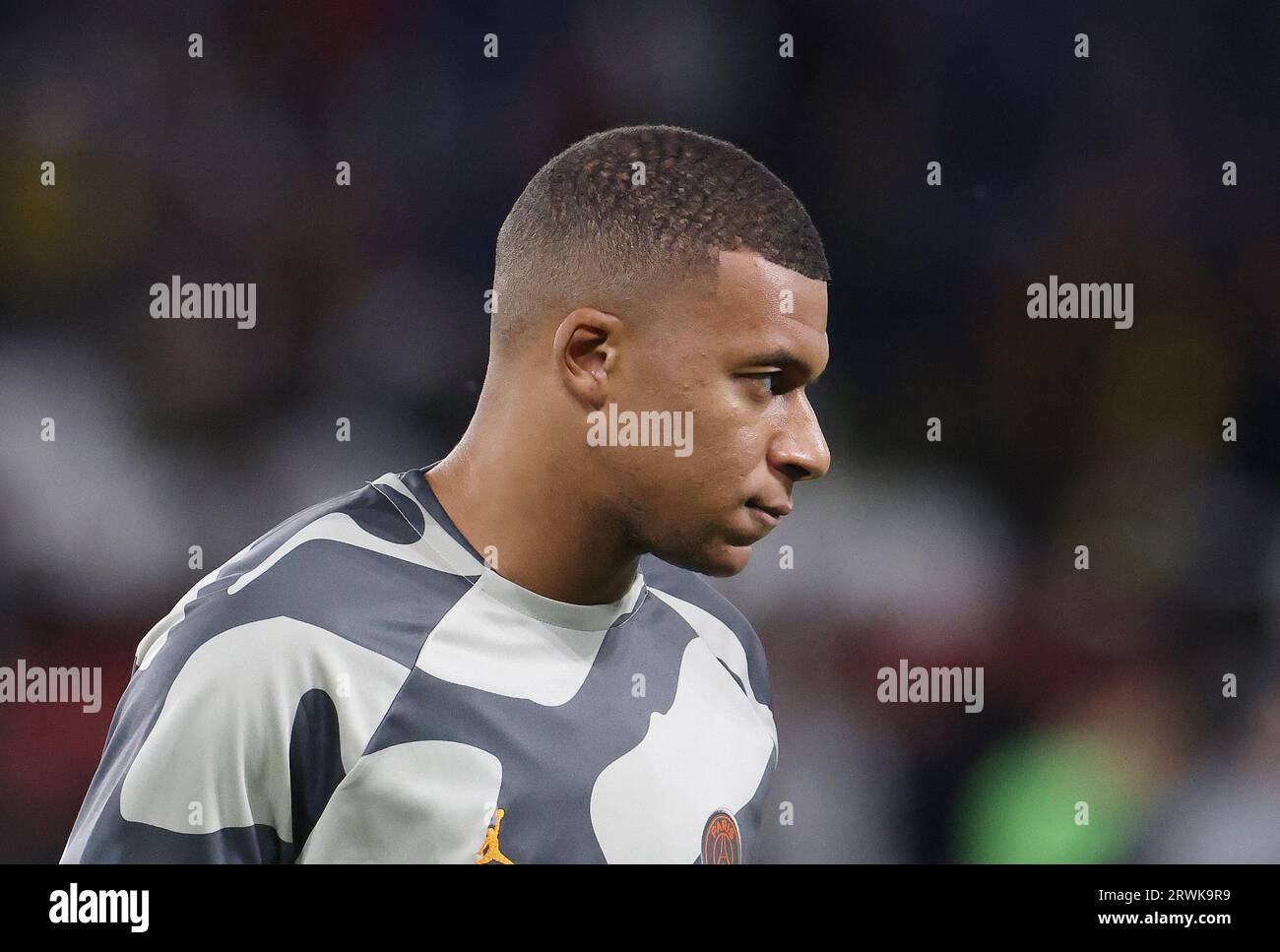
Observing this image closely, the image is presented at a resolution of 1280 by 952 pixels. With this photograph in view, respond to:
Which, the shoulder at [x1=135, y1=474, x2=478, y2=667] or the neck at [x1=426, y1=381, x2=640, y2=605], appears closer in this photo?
the shoulder at [x1=135, y1=474, x2=478, y2=667]

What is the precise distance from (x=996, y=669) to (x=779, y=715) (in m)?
0.50

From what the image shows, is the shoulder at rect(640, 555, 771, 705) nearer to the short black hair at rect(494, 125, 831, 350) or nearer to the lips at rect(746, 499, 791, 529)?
the lips at rect(746, 499, 791, 529)

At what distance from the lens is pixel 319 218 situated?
215cm

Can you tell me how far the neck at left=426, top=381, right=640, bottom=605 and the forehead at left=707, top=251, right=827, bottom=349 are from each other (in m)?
0.20

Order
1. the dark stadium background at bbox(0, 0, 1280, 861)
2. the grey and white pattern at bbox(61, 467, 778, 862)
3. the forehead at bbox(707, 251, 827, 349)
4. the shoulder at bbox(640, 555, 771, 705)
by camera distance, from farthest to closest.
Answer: the dark stadium background at bbox(0, 0, 1280, 861) → the shoulder at bbox(640, 555, 771, 705) → the forehead at bbox(707, 251, 827, 349) → the grey and white pattern at bbox(61, 467, 778, 862)

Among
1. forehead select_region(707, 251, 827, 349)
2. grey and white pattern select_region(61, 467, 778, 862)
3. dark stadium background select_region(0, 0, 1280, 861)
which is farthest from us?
dark stadium background select_region(0, 0, 1280, 861)

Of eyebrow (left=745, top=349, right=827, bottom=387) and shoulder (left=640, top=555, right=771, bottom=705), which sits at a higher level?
eyebrow (left=745, top=349, right=827, bottom=387)

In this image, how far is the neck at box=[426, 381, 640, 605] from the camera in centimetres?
112

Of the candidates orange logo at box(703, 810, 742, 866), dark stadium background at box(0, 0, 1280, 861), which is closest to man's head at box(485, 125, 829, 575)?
orange logo at box(703, 810, 742, 866)

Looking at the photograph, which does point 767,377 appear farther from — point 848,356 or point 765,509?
point 848,356

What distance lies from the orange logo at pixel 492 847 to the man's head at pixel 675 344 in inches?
11.8

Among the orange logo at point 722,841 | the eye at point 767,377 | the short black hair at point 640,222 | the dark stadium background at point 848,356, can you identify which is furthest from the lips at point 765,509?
the dark stadium background at point 848,356

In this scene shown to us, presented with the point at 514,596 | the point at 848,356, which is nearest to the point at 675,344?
the point at 514,596

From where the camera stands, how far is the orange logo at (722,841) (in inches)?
47.2
